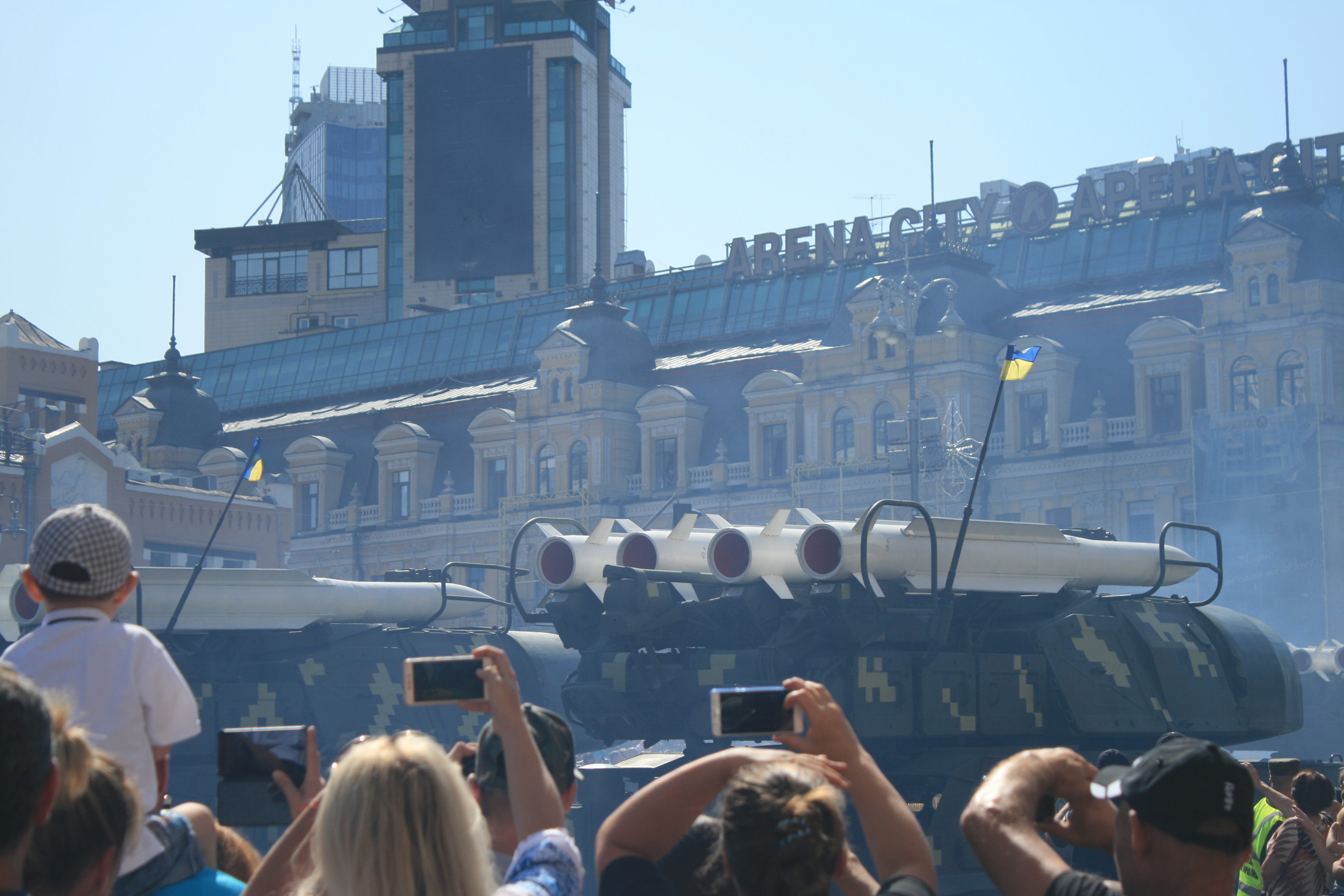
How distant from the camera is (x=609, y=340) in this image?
1813 inches

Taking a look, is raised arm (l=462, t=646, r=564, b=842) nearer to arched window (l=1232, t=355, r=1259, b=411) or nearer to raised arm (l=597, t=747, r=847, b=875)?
raised arm (l=597, t=747, r=847, b=875)

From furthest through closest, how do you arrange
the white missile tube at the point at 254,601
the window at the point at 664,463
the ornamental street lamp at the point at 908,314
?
the window at the point at 664,463
the ornamental street lamp at the point at 908,314
the white missile tube at the point at 254,601

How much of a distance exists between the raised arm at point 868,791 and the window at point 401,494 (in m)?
45.2

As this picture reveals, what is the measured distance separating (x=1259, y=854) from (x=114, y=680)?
6.34 m

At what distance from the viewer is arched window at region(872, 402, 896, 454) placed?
132ft

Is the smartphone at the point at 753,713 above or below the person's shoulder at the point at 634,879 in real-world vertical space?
above

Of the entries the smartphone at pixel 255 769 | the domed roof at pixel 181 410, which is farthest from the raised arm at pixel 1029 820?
the domed roof at pixel 181 410

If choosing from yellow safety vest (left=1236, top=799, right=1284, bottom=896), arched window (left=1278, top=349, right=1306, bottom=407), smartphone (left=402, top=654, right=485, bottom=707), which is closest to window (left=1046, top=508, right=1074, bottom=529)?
arched window (left=1278, top=349, right=1306, bottom=407)

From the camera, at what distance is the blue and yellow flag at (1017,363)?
16141mm

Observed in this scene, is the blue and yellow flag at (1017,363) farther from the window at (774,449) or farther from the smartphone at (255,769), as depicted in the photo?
the window at (774,449)

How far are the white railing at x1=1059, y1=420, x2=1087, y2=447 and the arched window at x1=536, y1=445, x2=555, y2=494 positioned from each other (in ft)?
46.5

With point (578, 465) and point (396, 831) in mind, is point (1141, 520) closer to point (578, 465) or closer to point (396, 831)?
point (578, 465)

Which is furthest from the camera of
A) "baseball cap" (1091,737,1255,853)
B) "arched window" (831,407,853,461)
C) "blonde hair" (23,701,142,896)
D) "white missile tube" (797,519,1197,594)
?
"arched window" (831,407,853,461)

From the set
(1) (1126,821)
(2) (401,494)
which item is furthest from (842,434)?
(1) (1126,821)
